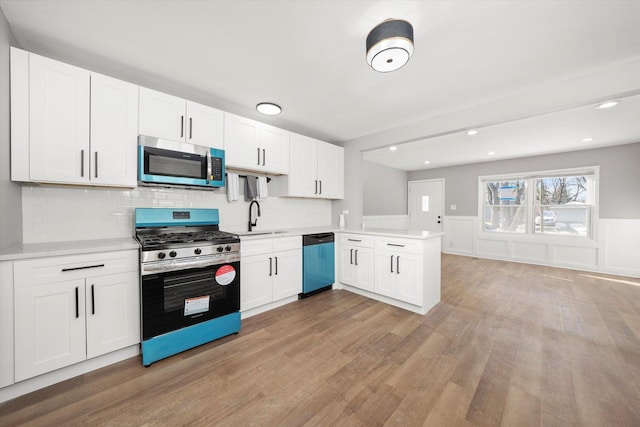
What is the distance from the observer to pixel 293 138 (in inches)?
133

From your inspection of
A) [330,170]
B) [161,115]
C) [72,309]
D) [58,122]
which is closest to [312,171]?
[330,170]

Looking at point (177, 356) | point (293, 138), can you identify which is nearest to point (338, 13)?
point (293, 138)

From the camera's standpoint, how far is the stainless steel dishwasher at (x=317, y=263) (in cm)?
323

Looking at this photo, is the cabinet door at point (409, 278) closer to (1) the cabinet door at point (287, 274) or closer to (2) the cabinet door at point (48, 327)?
(1) the cabinet door at point (287, 274)

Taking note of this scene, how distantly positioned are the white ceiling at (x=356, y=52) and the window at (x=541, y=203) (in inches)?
97.9

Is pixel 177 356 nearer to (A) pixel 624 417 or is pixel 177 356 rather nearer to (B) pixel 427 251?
(B) pixel 427 251

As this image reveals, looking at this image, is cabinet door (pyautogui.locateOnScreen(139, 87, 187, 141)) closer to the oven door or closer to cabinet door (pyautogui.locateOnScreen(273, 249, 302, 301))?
the oven door

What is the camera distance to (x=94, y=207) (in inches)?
86.7

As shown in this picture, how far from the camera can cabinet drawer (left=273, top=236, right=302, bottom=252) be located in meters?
2.92

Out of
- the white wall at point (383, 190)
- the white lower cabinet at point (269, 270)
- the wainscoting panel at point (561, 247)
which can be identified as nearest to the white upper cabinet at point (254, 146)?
the white lower cabinet at point (269, 270)

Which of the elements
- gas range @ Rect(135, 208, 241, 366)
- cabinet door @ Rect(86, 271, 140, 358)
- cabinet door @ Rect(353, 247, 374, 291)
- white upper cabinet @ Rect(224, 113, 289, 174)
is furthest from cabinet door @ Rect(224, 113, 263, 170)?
cabinet door @ Rect(353, 247, 374, 291)

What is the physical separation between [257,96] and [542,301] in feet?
14.9

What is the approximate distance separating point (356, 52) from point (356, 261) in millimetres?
2529

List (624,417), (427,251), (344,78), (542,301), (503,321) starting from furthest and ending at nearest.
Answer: (542,301)
(427,251)
(503,321)
(344,78)
(624,417)
